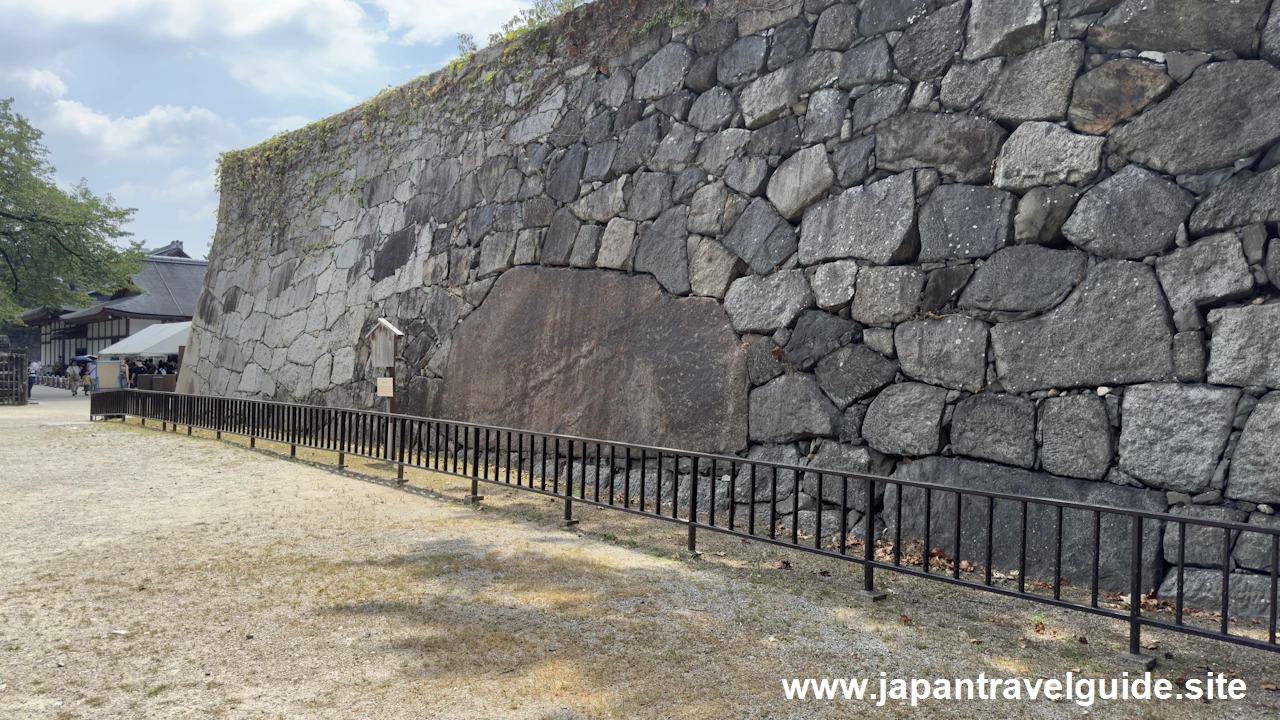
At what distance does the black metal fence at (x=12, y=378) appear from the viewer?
21.1 metres

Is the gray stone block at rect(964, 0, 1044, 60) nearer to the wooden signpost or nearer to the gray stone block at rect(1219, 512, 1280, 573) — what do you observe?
the gray stone block at rect(1219, 512, 1280, 573)

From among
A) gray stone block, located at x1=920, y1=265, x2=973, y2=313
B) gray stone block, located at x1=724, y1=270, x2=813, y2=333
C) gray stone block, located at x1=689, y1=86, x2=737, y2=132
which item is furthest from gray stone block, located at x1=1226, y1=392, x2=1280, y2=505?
gray stone block, located at x1=689, y1=86, x2=737, y2=132

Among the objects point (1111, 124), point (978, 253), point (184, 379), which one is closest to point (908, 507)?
point (978, 253)

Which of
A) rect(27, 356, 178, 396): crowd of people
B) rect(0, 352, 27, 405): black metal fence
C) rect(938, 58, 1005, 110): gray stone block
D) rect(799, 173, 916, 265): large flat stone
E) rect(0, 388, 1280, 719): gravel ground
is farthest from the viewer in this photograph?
rect(27, 356, 178, 396): crowd of people

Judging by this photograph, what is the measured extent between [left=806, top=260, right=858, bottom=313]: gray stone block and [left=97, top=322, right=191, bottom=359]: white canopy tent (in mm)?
19349

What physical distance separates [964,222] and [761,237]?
69.7 inches

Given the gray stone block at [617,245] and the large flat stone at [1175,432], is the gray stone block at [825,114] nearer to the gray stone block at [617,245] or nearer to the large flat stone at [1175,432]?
the gray stone block at [617,245]

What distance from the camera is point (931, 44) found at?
18.9ft

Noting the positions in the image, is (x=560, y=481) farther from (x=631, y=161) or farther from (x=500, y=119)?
(x=500, y=119)

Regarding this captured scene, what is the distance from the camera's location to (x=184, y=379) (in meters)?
16.9

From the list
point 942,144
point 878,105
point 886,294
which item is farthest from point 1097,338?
point 878,105

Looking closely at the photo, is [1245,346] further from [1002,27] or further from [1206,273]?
[1002,27]

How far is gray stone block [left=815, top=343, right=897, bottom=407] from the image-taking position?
19.2 ft

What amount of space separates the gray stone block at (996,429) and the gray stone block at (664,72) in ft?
13.7
